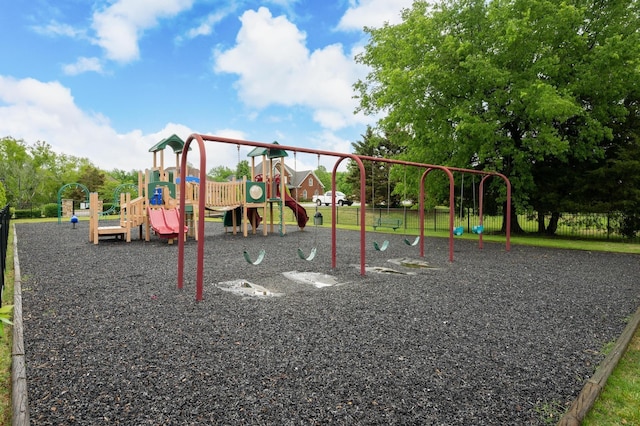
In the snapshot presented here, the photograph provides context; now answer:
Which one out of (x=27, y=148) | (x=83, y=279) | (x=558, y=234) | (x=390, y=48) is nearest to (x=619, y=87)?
(x=558, y=234)

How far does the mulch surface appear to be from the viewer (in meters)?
2.61

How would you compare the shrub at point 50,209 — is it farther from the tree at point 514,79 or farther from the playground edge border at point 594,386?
the playground edge border at point 594,386

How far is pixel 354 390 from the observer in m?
2.85

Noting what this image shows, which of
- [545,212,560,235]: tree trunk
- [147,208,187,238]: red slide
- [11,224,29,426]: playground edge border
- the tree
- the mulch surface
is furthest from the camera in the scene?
[545,212,560,235]: tree trunk

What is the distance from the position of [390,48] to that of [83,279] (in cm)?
1561

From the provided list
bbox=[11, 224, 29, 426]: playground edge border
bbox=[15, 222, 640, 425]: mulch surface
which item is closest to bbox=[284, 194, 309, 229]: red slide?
bbox=[15, 222, 640, 425]: mulch surface

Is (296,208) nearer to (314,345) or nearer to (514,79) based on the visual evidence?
(514,79)

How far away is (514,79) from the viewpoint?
45.2 ft

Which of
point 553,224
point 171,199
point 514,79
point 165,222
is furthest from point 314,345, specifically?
point 553,224

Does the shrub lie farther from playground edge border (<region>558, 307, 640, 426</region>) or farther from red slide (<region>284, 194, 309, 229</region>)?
playground edge border (<region>558, 307, 640, 426</region>)

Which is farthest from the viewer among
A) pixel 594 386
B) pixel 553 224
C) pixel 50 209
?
pixel 50 209

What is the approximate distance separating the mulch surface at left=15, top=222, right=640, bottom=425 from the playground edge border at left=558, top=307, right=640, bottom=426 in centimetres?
11

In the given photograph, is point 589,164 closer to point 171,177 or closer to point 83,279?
point 171,177

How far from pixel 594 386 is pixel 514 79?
45.0 ft
